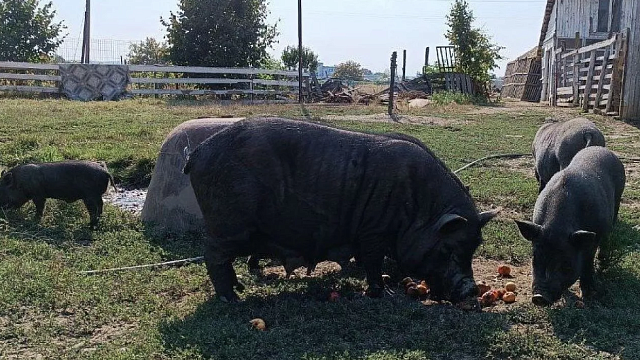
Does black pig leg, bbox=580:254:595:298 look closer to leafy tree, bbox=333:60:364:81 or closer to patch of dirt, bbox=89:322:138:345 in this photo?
patch of dirt, bbox=89:322:138:345

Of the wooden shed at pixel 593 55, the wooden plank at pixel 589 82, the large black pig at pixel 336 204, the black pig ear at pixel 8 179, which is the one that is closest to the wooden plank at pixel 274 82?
the wooden shed at pixel 593 55

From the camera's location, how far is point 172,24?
97.7 ft

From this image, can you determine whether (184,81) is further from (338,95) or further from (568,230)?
(568,230)

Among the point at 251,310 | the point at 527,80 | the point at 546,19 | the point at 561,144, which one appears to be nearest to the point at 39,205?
the point at 251,310

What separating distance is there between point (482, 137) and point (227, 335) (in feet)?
37.5

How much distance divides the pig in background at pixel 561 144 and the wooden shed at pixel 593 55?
10230 millimetres

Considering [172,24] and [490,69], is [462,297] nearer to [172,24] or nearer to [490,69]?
[172,24]

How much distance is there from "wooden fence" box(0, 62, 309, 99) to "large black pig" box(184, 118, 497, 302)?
773 inches

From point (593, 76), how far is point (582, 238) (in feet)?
57.5

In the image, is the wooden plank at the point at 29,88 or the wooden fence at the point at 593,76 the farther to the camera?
the wooden plank at the point at 29,88

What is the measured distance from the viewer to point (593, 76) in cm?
2103

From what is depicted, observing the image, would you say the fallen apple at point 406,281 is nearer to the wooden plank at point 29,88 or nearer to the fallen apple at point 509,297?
the fallen apple at point 509,297

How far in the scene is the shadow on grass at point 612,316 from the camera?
4.51 m

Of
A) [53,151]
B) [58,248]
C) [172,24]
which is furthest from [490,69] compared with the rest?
[58,248]
